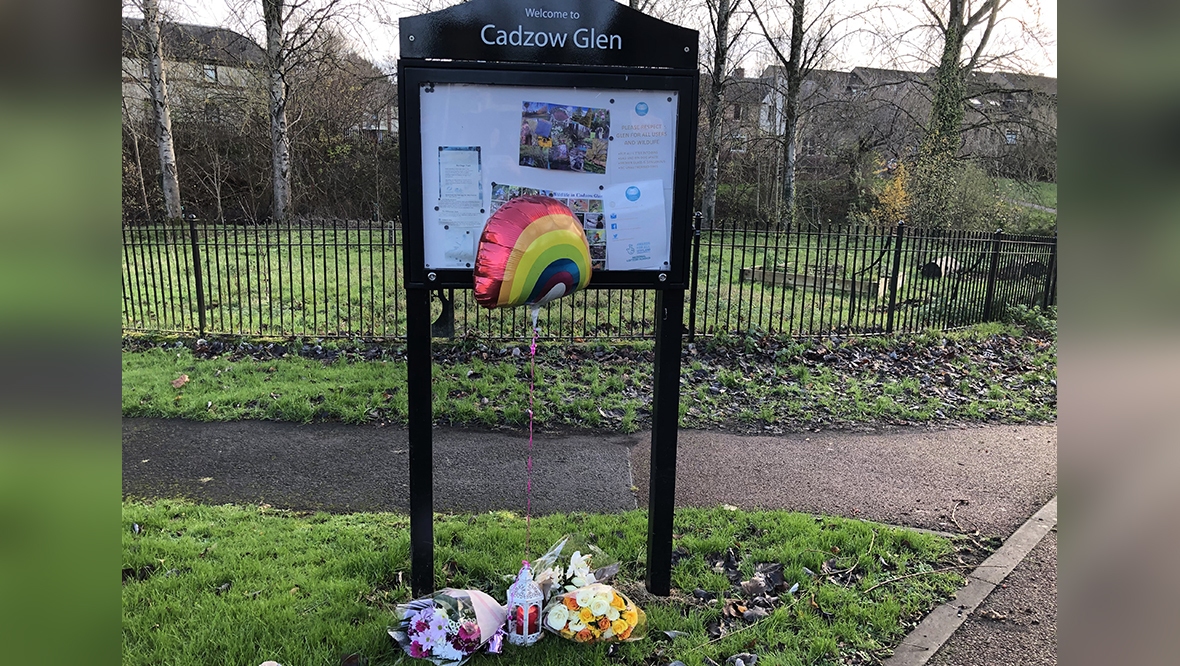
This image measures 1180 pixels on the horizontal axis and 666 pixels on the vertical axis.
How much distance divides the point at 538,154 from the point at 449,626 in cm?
198

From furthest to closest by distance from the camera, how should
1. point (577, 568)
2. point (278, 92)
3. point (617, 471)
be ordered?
point (278, 92) < point (617, 471) < point (577, 568)

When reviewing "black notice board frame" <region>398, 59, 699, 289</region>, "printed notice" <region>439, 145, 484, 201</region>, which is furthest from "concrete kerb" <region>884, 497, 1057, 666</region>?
"printed notice" <region>439, 145, 484, 201</region>

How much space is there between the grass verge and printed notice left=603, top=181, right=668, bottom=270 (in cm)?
316

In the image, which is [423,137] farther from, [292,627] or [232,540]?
[232,540]

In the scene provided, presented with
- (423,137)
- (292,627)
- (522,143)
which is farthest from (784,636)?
(423,137)

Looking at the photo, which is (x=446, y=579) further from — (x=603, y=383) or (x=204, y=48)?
(x=204, y=48)

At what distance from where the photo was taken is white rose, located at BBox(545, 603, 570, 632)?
295 cm

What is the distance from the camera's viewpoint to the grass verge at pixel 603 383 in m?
6.14

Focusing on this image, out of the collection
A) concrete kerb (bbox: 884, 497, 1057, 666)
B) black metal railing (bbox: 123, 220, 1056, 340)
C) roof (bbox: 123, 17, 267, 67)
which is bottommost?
concrete kerb (bbox: 884, 497, 1057, 666)

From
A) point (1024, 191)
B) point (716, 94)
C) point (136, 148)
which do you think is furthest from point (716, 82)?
point (136, 148)

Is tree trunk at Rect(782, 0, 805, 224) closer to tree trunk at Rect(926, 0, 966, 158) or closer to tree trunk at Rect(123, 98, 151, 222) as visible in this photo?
tree trunk at Rect(926, 0, 966, 158)

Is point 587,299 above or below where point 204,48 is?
below

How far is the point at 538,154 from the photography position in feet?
9.46
